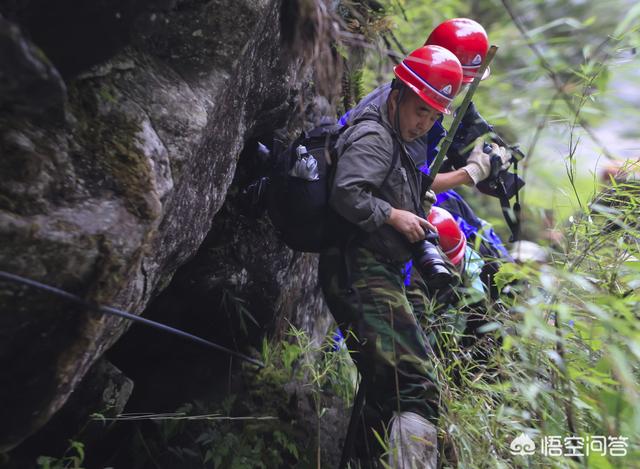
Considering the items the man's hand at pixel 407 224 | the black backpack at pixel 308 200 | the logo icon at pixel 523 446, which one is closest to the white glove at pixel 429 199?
the man's hand at pixel 407 224

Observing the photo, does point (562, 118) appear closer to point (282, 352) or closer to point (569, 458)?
point (569, 458)

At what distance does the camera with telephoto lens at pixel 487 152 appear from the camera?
389 centimetres

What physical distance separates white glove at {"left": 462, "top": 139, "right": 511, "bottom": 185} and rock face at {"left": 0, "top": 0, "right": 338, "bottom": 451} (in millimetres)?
1732

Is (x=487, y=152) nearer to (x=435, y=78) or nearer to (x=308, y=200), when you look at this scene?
(x=435, y=78)

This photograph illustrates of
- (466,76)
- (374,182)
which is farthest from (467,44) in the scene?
(374,182)

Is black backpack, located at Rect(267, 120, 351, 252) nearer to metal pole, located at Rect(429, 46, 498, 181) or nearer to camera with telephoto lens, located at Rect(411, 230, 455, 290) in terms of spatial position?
camera with telephoto lens, located at Rect(411, 230, 455, 290)

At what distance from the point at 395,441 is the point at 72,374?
4.69ft

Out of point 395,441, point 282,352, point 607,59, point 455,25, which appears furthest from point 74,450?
point 455,25

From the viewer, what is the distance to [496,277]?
8.76 feet

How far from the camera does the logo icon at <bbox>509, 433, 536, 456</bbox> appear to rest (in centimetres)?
235

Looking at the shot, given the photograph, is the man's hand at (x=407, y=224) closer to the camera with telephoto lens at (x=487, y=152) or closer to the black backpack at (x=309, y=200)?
the black backpack at (x=309, y=200)

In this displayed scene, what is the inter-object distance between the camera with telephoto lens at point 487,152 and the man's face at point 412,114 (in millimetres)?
732

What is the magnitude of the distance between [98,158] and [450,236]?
7.89ft

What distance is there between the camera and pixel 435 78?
3127 millimetres
